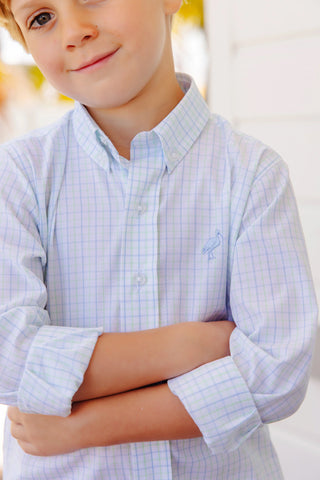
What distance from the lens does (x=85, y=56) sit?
2.98 feet

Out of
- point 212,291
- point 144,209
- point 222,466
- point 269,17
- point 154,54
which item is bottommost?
point 222,466

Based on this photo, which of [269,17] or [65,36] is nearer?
[65,36]

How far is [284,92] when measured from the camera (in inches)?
75.3

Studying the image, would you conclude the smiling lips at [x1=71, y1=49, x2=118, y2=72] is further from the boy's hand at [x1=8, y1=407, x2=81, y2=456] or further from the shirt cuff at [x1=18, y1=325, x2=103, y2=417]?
the boy's hand at [x1=8, y1=407, x2=81, y2=456]

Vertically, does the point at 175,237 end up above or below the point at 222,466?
above

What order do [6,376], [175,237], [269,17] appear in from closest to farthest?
[6,376] < [175,237] < [269,17]

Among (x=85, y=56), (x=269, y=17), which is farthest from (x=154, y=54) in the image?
(x=269, y=17)

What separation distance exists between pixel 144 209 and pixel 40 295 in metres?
0.22

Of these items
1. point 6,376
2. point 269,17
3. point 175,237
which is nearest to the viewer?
point 6,376

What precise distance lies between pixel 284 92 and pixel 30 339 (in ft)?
4.41

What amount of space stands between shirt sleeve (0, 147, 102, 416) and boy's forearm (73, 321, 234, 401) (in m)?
0.03

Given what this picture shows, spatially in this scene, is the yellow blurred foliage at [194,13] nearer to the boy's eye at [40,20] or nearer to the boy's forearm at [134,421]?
the boy's eye at [40,20]

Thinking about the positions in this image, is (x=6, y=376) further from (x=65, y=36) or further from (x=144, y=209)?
(x=65, y=36)

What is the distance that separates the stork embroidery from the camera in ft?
3.18
